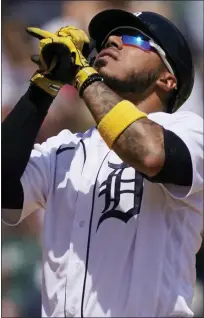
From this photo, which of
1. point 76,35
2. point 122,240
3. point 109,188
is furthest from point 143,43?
point 122,240

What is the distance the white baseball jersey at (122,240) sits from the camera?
1256 mm

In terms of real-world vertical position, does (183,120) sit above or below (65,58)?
below

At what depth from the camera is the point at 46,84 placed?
1430mm

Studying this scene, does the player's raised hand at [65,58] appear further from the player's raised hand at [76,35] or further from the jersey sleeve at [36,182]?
the jersey sleeve at [36,182]

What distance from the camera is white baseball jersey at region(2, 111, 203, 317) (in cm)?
126

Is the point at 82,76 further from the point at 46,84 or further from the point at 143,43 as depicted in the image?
the point at 143,43

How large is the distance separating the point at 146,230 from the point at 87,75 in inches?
12.8

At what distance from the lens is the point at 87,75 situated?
1.31m

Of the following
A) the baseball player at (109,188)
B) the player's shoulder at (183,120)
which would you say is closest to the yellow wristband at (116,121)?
the baseball player at (109,188)

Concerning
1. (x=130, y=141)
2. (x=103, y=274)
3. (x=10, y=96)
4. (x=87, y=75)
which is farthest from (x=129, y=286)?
(x=10, y=96)

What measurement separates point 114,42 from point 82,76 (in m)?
0.30

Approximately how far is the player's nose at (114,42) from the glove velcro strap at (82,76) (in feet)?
0.85

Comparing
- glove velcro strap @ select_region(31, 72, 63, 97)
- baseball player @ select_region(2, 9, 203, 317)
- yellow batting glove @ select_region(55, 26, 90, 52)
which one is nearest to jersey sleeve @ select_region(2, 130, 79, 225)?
baseball player @ select_region(2, 9, 203, 317)

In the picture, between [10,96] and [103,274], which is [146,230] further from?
[10,96]
